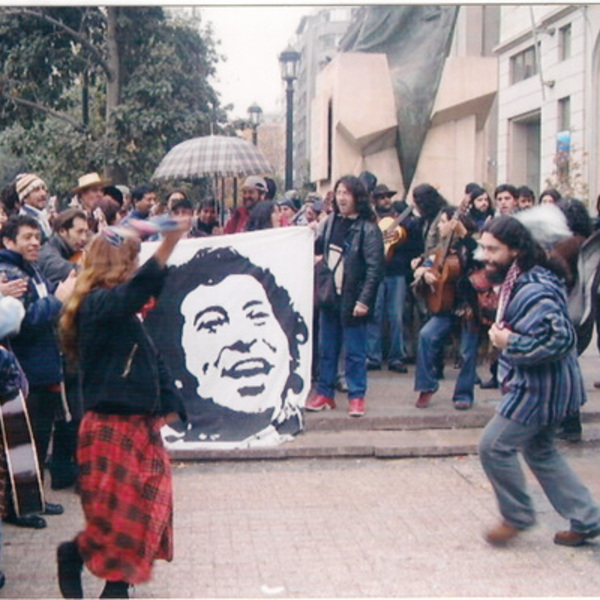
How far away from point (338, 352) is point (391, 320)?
169 cm

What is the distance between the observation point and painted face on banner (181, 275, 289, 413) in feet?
26.9

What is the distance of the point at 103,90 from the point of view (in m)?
15.8

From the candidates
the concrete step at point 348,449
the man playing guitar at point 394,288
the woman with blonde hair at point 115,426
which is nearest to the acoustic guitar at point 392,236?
the man playing guitar at point 394,288

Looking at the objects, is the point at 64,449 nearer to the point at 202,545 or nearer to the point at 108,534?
the point at 202,545

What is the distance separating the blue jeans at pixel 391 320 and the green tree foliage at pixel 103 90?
4.14 m

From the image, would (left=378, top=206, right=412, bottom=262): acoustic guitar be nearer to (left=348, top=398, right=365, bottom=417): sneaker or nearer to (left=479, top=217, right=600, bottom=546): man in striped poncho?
(left=348, top=398, right=365, bottom=417): sneaker

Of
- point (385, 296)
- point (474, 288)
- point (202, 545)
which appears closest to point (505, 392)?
point (202, 545)

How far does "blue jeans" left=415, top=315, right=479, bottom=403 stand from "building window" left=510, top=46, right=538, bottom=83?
5.80m

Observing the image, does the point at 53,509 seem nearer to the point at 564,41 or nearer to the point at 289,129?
the point at 564,41

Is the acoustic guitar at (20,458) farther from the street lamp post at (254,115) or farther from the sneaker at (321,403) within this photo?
the street lamp post at (254,115)

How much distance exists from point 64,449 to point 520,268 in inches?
123

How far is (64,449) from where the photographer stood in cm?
705

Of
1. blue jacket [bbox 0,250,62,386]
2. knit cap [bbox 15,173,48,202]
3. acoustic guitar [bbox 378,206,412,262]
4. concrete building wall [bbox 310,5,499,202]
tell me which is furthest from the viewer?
concrete building wall [bbox 310,5,499,202]

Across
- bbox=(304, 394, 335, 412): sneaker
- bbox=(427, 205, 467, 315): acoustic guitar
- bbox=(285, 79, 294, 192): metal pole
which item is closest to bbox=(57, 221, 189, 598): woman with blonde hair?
bbox=(304, 394, 335, 412): sneaker
